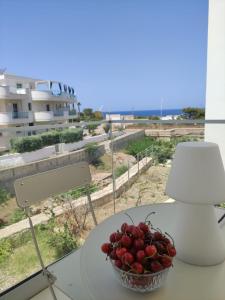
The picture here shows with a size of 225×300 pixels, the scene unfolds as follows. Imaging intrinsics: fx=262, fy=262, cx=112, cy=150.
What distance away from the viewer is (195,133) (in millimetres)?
2523

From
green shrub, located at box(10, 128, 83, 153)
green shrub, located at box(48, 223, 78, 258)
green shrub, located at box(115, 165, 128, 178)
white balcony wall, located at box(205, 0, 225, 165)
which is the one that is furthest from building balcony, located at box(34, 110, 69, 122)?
green shrub, located at box(48, 223, 78, 258)

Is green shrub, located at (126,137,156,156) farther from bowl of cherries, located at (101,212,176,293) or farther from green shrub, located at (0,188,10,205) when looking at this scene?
bowl of cherries, located at (101,212,176,293)

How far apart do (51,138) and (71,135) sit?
0.64 feet

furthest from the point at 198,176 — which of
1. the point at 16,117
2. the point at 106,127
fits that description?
the point at 16,117

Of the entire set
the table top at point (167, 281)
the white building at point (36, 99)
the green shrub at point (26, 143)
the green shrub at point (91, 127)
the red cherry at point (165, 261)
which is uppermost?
the white building at point (36, 99)

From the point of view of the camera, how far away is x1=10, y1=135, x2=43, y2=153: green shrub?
6.38 feet

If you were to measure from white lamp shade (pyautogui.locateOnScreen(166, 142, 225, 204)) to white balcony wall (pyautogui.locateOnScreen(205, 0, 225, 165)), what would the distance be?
318cm

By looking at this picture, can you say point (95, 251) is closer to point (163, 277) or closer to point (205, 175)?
point (163, 277)

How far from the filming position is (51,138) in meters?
2.32

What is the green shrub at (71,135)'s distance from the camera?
2.35 m

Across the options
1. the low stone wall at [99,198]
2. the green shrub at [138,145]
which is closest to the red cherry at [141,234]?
the low stone wall at [99,198]

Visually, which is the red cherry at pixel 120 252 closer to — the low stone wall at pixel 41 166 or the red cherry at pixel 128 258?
the red cherry at pixel 128 258

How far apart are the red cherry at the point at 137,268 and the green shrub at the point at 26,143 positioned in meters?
1.52

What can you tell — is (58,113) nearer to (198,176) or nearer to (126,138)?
(126,138)
